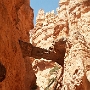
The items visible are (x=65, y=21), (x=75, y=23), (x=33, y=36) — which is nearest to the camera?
(x=75, y=23)

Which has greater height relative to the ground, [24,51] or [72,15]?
[72,15]

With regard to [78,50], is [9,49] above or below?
above

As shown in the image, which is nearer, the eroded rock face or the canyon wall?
the eroded rock face

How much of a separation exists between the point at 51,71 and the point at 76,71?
12.6 m

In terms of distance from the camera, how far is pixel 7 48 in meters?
10.5

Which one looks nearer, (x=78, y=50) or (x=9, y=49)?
(x=9, y=49)

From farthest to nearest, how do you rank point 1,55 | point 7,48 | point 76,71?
point 76,71, point 7,48, point 1,55

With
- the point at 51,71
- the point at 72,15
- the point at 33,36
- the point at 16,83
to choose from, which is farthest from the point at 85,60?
the point at 33,36

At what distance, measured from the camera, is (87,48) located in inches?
483

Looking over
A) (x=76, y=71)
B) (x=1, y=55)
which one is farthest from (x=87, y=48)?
(x=1, y=55)

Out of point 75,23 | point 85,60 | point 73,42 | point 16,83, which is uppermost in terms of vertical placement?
point 75,23

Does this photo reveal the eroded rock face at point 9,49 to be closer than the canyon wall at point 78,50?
Yes

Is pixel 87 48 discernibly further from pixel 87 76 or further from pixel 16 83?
pixel 16 83

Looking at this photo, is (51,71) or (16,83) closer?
(16,83)
